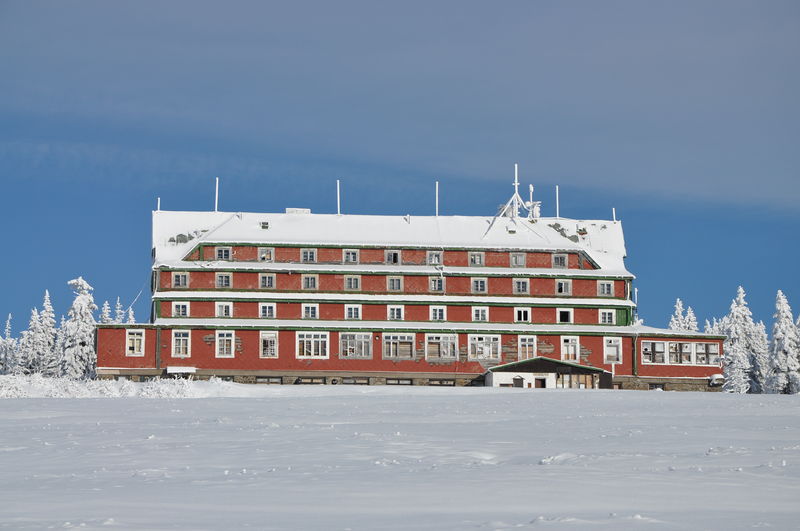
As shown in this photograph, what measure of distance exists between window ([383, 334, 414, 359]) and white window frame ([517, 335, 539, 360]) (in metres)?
7.48

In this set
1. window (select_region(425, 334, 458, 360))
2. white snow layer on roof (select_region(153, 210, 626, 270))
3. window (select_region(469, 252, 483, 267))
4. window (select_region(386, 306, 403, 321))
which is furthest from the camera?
window (select_region(469, 252, 483, 267))

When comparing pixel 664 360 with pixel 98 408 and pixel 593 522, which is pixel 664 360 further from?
pixel 593 522

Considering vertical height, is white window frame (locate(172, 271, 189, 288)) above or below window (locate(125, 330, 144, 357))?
above

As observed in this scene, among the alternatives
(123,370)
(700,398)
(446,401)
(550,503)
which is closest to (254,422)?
(446,401)

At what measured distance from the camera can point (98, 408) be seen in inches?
1522

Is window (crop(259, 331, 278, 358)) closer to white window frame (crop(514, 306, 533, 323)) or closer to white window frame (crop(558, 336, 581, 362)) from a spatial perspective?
white window frame (crop(514, 306, 533, 323))

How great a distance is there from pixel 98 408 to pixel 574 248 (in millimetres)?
44560

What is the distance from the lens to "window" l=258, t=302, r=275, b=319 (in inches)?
2844

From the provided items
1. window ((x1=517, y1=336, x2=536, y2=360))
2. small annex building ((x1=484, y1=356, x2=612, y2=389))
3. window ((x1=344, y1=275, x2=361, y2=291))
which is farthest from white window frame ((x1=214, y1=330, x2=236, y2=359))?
window ((x1=517, y1=336, x2=536, y2=360))

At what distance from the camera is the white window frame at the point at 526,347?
72.6 m

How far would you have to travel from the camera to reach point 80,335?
89188mm

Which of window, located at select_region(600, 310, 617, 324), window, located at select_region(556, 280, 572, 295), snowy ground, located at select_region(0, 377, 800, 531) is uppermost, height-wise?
window, located at select_region(556, 280, 572, 295)

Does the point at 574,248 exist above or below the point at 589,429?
above

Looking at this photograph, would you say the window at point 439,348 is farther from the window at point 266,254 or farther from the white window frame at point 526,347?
the window at point 266,254
